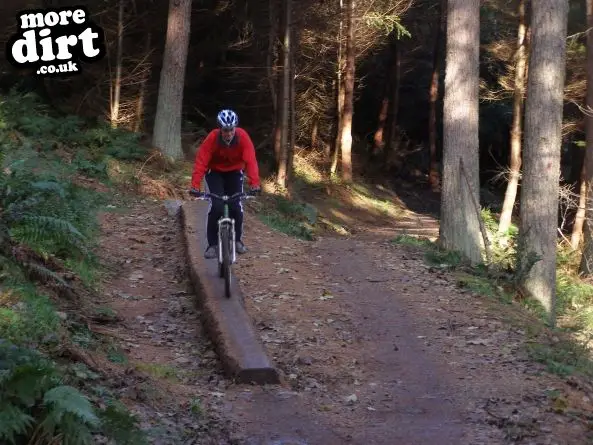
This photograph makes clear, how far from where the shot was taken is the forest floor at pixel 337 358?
6738 millimetres

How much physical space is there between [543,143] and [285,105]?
12.1 m

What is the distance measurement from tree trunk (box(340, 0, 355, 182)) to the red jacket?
2041 cm

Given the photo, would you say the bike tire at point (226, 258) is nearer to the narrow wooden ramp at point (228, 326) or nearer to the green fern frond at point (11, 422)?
the narrow wooden ramp at point (228, 326)

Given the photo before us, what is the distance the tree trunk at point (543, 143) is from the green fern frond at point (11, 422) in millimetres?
9954

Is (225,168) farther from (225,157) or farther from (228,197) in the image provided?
(228,197)

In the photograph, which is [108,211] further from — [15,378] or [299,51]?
[299,51]

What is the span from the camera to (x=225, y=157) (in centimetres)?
984

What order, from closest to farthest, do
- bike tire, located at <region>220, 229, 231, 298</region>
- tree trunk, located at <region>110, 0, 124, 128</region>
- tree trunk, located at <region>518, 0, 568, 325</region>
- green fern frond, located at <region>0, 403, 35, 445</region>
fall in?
green fern frond, located at <region>0, 403, 35, 445</region> < bike tire, located at <region>220, 229, 231, 298</region> < tree trunk, located at <region>518, 0, 568, 325</region> < tree trunk, located at <region>110, 0, 124, 128</region>

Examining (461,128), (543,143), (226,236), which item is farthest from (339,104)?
(226,236)

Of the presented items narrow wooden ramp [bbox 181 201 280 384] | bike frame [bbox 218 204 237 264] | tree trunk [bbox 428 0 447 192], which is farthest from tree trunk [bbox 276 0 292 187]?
tree trunk [bbox 428 0 447 192]

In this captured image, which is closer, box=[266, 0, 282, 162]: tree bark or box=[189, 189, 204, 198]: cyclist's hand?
box=[189, 189, 204, 198]: cyclist's hand

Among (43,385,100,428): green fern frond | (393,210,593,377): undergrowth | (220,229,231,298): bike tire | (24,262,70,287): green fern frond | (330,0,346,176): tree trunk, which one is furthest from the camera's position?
(330,0,346,176): tree trunk

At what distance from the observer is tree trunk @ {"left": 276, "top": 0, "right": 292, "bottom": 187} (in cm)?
2372

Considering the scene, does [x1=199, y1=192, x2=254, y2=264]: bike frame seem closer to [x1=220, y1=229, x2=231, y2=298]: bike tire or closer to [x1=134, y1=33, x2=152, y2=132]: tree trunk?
[x1=220, y1=229, x2=231, y2=298]: bike tire
